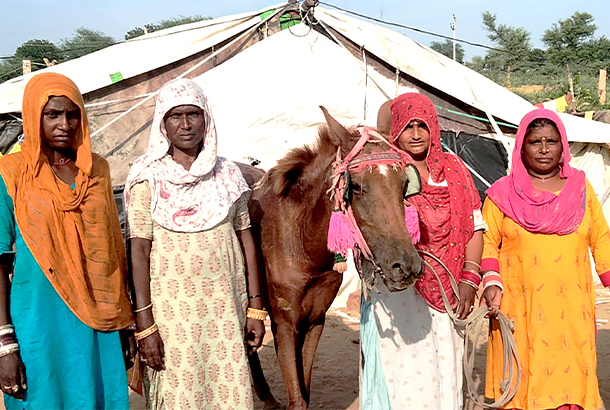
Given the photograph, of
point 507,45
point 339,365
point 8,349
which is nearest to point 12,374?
point 8,349

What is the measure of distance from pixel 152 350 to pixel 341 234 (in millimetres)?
950

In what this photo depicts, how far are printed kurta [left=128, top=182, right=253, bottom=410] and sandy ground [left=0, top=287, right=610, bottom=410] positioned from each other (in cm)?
195

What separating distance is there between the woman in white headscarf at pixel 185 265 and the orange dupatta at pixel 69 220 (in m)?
0.10

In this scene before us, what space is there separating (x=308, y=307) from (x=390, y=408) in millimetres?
925

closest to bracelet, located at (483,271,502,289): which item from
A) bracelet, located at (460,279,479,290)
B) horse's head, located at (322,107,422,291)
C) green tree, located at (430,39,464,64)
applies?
bracelet, located at (460,279,479,290)

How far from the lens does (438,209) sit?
2.71 metres

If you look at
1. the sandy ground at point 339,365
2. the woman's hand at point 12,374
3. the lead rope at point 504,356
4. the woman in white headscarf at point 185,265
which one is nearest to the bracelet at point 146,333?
the woman in white headscarf at point 185,265

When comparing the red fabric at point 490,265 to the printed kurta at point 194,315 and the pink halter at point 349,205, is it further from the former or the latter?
the printed kurta at point 194,315

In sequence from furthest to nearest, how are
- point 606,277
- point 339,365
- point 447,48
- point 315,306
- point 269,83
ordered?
point 447,48 → point 269,83 → point 339,365 → point 315,306 → point 606,277

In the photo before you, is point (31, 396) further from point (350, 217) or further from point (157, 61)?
point (157, 61)

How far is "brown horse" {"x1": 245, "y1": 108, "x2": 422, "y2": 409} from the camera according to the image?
246cm

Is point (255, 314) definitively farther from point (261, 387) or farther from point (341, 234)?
point (261, 387)

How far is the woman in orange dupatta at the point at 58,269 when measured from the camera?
2186mm

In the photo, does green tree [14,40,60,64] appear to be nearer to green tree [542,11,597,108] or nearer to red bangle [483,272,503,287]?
green tree [542,11,597,108]
